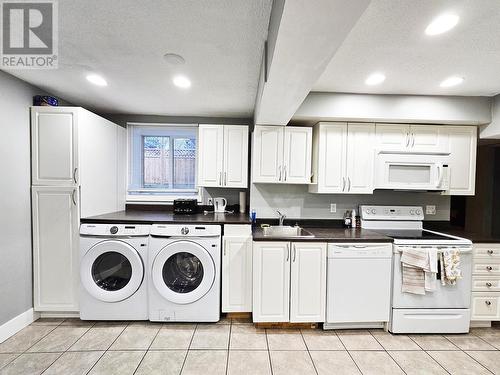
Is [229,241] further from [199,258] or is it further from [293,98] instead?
[293,98]

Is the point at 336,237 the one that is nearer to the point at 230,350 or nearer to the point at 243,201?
the point at 243,201

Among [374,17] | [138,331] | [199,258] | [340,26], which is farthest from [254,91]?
[138,331]

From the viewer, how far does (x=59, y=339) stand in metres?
2.12

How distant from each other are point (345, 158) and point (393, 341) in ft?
6.06

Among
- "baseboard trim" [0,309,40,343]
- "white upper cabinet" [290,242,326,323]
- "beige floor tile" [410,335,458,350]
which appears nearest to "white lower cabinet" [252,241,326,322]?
"white upper cabinet" [290,242,326,323]

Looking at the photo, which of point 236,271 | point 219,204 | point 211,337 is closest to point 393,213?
point 236,271

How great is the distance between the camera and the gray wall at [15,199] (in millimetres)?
2064

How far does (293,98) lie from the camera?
73.0 inches

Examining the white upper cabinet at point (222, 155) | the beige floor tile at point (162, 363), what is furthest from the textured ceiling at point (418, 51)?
the beige floor tile at point (162, 363)

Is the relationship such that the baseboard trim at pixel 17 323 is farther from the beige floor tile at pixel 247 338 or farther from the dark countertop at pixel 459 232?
the dark countertop at pixel 459 232

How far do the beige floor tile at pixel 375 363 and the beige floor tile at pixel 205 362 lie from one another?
3.58 ft

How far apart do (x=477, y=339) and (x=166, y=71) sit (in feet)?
12.4

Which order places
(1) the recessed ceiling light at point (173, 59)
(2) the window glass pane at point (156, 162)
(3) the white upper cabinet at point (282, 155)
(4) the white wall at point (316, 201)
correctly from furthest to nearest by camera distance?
(2) the window glass pane at point (156, 162) → (4) the white wall at point (316, 201) → (3) the white upper cabinet at point (282, 155) → (1) the recessed ceiling light at point (173, 59)

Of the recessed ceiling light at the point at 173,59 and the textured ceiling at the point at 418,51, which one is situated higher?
the textured ceiling at the point at 418,51
